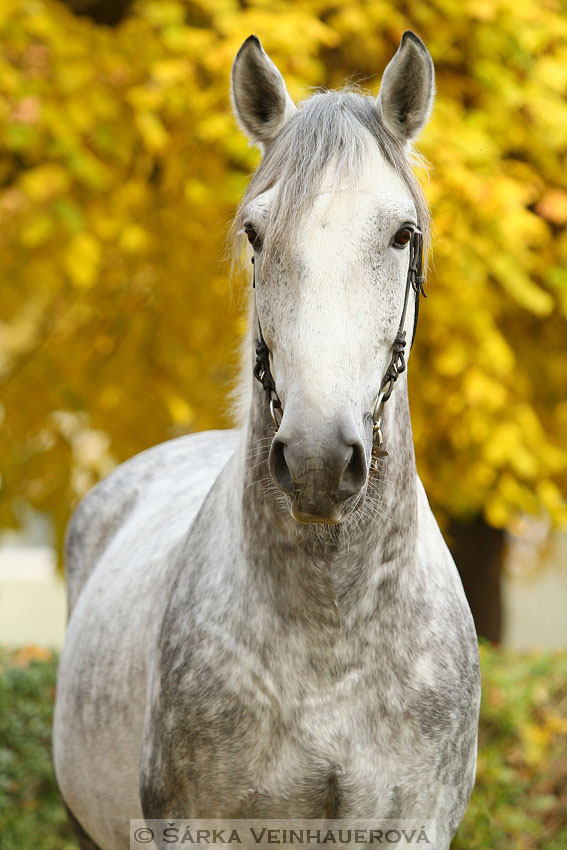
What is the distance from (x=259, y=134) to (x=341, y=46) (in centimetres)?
334

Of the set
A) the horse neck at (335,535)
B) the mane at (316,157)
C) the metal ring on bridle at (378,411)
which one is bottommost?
the horse neck at (335,535)

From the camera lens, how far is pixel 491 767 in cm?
564

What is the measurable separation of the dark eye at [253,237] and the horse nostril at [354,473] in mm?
591

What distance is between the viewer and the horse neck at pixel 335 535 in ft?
7.67

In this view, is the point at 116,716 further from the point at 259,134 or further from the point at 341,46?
the point at 341,46

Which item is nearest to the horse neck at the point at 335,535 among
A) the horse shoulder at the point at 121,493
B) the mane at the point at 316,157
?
the mane at the point at 316,157

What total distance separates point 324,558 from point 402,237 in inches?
29.3

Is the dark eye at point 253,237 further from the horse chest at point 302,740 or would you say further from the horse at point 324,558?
the horse chest at point 302,740

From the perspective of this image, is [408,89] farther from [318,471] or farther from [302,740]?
[302,740]

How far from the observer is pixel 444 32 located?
17.1 feet

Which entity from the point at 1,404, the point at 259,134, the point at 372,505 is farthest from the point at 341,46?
the point at 372,505

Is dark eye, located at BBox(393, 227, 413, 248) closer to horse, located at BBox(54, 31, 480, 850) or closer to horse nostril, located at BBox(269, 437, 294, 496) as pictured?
horse, located at BBox(54, 31, 480, 850)

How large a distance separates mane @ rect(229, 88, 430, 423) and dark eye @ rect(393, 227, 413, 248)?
117 millimetres

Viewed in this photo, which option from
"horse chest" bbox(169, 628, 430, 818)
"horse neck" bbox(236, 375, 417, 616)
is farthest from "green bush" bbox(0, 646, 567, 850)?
"horse neck" bbox(236, 375, 417, 616)
